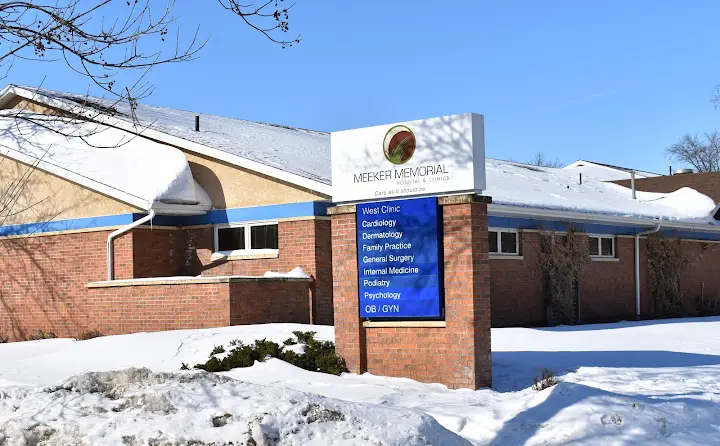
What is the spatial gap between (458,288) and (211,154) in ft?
35.5

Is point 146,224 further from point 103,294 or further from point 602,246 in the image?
point 602,246

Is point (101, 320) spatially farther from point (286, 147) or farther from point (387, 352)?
point (387, 352)

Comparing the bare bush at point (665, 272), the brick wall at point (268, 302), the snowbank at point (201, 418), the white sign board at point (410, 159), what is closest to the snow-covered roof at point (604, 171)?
the bare bush at point (665, 272)

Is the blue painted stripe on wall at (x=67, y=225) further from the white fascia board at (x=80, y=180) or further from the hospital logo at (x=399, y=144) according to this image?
the hospital logo at (x=399, y=144)

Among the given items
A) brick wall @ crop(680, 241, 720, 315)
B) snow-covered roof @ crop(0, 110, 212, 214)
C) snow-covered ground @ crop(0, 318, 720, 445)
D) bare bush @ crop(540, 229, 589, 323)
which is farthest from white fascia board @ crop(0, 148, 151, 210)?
brick wall @ crop(680, 241, 720, 315)

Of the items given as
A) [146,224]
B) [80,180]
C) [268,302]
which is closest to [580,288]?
[268,302]

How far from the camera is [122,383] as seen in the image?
876 cm

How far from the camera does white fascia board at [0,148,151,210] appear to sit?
21605mm

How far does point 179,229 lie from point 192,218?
0.48m

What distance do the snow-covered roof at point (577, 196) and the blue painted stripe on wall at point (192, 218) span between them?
4725mm

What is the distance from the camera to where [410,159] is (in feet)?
44.3

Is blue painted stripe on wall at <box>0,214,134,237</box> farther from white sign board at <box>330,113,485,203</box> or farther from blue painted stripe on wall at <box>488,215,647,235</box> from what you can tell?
white sign board at <box>330,113,485,203</box>

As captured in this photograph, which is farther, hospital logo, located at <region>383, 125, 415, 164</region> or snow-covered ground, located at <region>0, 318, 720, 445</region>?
hospital logo, located at <region>383, 125, 415, 164</region>

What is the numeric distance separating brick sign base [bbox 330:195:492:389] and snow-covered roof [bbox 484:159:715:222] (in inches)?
385
